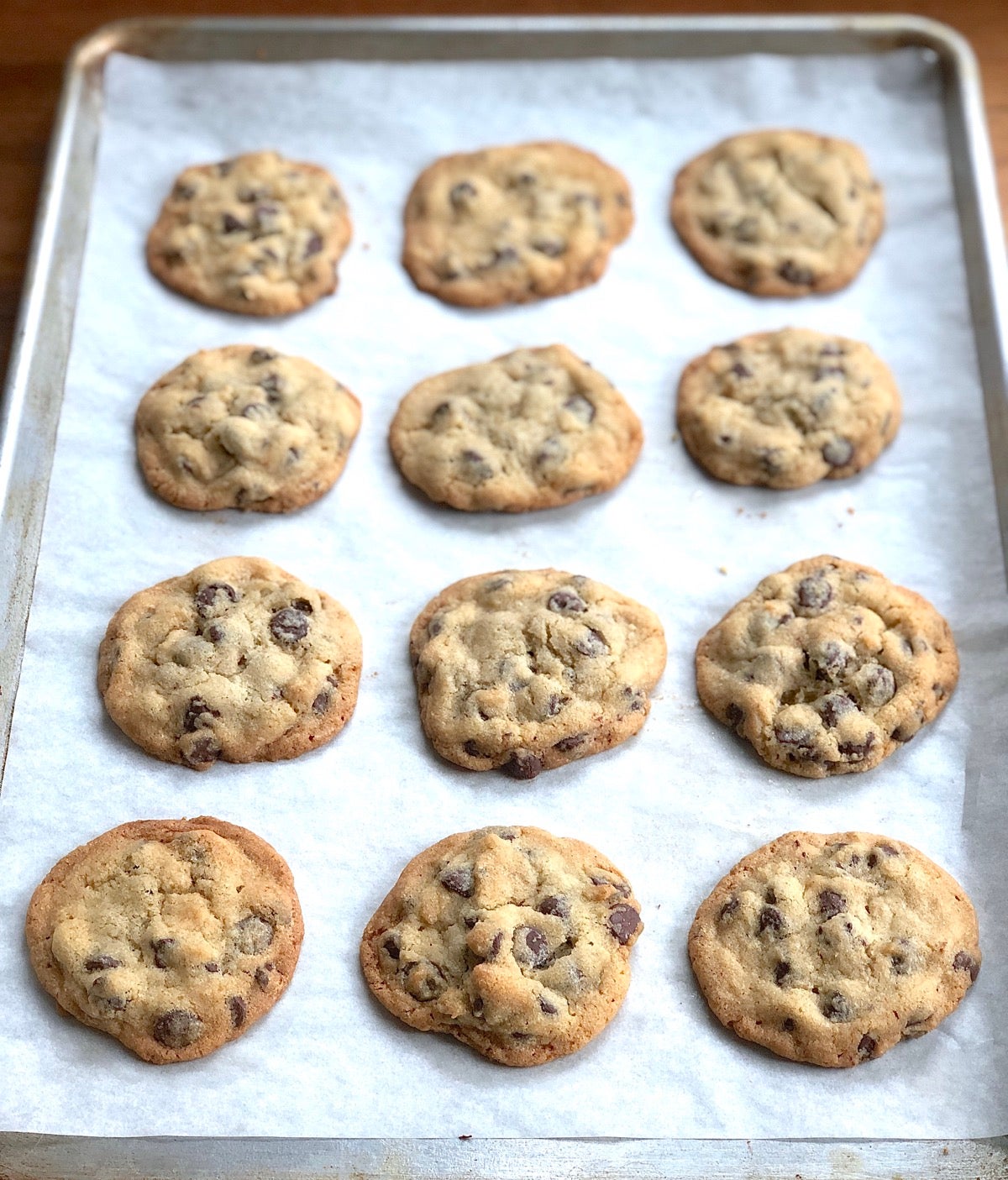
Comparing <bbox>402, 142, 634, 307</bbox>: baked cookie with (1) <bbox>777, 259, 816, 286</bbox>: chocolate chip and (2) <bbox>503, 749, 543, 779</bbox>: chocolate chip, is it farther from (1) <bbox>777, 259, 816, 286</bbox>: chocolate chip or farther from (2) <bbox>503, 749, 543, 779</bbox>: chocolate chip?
(2) <bbox>503, 749, 543, 779</bbox>: chocolate chip

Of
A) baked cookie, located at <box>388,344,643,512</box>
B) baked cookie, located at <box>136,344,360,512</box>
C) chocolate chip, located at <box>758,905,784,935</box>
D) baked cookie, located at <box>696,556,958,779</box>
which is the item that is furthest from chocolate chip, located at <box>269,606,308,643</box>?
chocolate chip, located at <box>758,905,784,935</box>

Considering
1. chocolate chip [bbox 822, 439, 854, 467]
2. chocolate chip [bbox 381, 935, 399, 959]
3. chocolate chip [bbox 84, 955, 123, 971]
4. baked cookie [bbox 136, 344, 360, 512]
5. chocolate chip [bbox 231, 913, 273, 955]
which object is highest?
chocolate chip [bbox 822, 439, 854, 467]

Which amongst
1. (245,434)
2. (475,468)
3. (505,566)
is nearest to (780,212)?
(475,468)

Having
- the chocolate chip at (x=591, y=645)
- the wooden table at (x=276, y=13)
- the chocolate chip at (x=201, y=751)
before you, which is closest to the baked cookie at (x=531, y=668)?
the chocolate chip at (x=591, y=645)

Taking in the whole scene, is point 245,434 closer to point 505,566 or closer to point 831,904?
point 505,566

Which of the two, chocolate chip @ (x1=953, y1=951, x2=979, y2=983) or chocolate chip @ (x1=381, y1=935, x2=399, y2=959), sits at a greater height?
chocolate chip @ (x1=953, y1=951, x2=979, y2=983)

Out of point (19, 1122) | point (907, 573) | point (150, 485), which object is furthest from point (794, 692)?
point (19, 1122)
